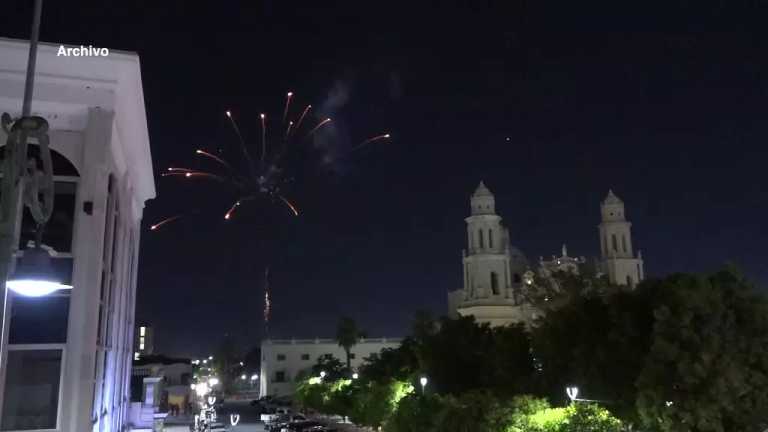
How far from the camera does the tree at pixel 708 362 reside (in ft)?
Result: 52.2

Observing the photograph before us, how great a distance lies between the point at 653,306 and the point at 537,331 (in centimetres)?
781

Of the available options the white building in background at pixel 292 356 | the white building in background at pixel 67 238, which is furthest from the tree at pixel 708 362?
the white building in background at pixel 292 356

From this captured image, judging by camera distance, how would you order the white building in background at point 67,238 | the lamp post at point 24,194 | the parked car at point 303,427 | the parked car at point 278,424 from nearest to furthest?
1. the lamp post at point 24,194
2. the white building in background at point 67,238
3. the parked car at point 303,427
4. the parked car at point 278,424

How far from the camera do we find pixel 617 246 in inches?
2847

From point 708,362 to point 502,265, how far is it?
5292cm

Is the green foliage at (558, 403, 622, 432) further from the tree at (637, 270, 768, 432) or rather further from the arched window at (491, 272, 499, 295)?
the arched window at (491, 272, 499, 295)

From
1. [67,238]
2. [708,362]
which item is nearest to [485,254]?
[708,362]

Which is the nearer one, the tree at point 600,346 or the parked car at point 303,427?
the tree at point 600,346

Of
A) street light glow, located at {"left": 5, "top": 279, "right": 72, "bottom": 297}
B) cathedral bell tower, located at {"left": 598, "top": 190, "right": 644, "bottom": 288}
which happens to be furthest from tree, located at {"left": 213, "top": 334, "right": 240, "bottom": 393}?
street light glow, located at {"left": 5, "top": 279, "right": 72, "bottom": 297}

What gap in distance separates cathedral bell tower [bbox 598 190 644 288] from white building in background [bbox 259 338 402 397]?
2855 cm

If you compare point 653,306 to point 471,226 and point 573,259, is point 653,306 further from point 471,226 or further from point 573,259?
point 573,259

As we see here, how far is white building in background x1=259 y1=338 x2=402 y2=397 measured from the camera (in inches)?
3260

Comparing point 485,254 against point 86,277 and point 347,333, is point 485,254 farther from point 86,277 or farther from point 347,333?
point 86,277

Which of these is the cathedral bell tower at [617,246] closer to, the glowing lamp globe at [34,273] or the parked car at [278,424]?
the parked car at [278,424]
